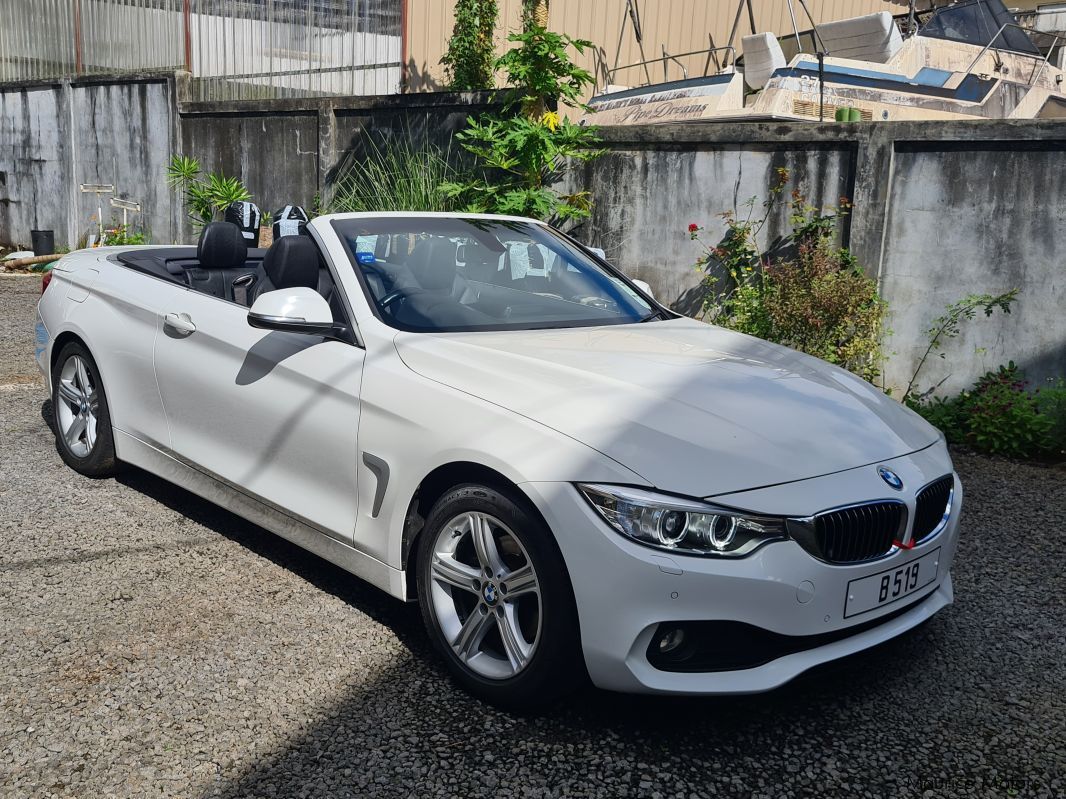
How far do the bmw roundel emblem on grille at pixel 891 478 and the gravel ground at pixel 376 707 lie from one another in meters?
0.57

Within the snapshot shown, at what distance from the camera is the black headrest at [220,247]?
509 centimetres

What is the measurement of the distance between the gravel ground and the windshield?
3.76ft

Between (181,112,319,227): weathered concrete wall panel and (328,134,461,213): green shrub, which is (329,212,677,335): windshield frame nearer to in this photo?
(328,134,461,213): green shrub

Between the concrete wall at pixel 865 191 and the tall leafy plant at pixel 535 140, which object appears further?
the tall leafy plant at pixel 535 140

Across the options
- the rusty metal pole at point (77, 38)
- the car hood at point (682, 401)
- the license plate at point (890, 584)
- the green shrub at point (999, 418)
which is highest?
the rusty metal pole at point (77, 38)

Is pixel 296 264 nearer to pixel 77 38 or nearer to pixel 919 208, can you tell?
pixel 919 208

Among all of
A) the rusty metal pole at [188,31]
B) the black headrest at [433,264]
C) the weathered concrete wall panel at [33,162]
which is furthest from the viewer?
the weathered concrete wall panel at [33,162]

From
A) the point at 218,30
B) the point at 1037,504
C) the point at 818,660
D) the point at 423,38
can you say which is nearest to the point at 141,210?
the point at 218,30

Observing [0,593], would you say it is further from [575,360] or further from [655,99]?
[655,99]

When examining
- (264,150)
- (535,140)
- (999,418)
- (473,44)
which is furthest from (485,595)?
(473,44)

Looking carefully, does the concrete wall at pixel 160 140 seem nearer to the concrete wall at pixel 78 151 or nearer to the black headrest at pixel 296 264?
the concrete wall at pixel 78 151

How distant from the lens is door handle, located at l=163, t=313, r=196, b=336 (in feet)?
14.3

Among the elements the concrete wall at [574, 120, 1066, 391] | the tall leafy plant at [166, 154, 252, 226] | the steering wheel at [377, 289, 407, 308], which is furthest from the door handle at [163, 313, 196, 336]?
the tall leafy plant at [166, 154, 252, 226]

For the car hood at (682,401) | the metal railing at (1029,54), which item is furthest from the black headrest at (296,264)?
the metal railing at (1029,54)
